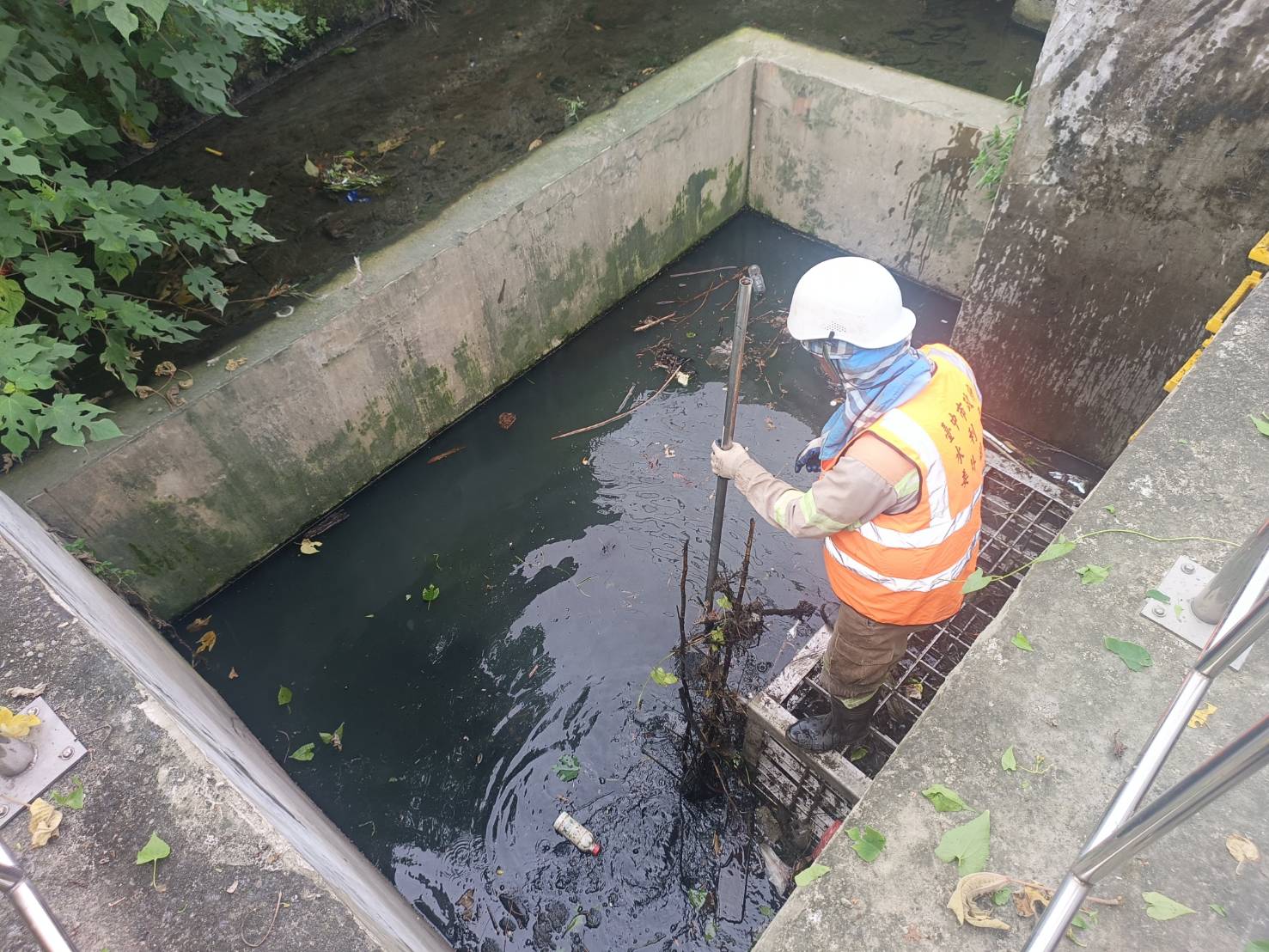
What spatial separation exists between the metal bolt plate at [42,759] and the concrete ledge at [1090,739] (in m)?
2.08

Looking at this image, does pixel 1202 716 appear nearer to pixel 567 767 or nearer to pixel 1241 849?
pixel 1241 849

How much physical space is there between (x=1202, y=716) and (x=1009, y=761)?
1.95 feet

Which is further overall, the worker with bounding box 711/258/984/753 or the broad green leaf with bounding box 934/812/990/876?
the worker with bounding box 711/258/984/753

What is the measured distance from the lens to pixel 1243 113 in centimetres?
349

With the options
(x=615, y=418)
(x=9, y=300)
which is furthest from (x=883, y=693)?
(x=9, y=300)

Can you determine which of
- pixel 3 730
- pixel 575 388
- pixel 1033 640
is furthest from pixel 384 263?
pixel 1033 640

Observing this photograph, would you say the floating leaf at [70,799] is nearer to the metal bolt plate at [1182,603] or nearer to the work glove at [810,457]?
the work glove at [810,457]

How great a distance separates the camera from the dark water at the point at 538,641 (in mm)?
4117

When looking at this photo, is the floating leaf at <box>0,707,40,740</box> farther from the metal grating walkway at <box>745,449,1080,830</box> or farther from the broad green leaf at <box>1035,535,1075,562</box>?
the broad green leaf at <box>1035,535,1075,562</box>

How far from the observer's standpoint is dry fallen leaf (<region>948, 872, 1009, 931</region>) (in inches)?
78.2

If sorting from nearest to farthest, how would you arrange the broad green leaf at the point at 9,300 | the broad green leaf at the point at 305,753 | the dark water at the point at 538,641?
the broad green leaf at the point at 9,300
the dark water at the point at 538,641
the broad green leaf at the point at 305,753

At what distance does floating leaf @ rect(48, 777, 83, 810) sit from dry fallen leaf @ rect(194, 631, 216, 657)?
3.39 metres

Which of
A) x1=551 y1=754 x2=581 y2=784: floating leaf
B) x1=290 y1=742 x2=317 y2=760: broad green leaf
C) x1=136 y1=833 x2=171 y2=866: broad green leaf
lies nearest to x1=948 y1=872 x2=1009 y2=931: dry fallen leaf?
x1=136 y1=833 x2=171 y2=866: broad green leaf

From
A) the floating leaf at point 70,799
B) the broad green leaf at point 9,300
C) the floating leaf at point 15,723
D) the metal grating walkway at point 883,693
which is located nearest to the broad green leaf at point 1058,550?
the metal grating walkway at point 883,693
